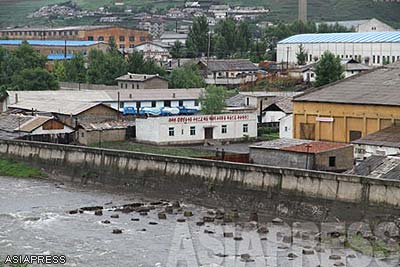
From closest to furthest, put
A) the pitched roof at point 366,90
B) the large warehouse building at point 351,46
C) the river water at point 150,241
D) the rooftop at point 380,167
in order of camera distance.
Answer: the river water at point 150,241 < the rooftop at point 380,167 < the pitched roof at point 366,90 < the large warehouse building at point 351,46

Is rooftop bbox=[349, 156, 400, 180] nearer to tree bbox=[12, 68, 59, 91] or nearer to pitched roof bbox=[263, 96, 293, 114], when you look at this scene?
pitched roof bbox=[263, 96, 293, 114]

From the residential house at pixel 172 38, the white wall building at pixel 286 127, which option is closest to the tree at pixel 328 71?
the white wall building at pixel 286 127

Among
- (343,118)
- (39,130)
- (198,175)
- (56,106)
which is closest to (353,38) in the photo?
(56,106)

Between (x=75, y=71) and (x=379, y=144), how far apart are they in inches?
1354

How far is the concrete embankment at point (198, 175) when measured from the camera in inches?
873

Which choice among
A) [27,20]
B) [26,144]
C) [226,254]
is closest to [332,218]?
[226,254]

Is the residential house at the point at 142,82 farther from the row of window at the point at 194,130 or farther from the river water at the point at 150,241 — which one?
the river water at the point at 150,241

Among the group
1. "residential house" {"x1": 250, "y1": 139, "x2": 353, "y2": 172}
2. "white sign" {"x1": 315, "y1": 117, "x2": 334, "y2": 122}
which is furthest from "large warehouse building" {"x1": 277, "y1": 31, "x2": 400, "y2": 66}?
"residential house" {"x1": 250, "y1": 139, "x2": 353, "y2": 172}

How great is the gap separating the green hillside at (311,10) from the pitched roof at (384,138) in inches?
2905

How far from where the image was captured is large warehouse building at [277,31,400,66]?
2231 inches

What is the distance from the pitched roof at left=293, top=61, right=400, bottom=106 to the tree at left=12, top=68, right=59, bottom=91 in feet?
73.0

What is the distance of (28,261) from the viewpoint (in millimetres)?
18688

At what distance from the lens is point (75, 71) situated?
5819 centimetres

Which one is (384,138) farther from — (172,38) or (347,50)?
(172,38)
